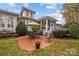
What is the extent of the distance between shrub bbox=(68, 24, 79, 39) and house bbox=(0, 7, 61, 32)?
0.26m

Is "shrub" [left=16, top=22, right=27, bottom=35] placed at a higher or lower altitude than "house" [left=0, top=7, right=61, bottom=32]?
lower

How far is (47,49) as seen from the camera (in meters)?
2.73

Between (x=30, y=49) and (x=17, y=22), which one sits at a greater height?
(x=17, y=22)

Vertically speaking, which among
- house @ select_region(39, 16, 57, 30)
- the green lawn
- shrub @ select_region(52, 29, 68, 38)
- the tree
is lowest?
the green lawn

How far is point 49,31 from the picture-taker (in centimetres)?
277

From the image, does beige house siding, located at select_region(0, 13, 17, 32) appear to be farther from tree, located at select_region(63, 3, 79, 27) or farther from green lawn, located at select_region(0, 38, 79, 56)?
tree, located at select_region(63, 3, 79, 27)

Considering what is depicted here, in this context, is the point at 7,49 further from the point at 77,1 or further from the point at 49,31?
the point at 77,1

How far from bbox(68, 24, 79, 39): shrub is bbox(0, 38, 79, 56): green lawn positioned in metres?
0.08

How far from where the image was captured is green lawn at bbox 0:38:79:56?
107 inches

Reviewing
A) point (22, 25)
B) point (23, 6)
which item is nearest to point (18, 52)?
point (22, 25)

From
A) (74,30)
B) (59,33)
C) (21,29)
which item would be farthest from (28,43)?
(74,30)

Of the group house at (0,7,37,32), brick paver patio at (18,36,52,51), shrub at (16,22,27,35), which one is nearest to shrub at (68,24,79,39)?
brick paver patio at (18,36,52,51)

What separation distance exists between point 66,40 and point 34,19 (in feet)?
1.96

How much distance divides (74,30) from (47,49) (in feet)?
1.67
